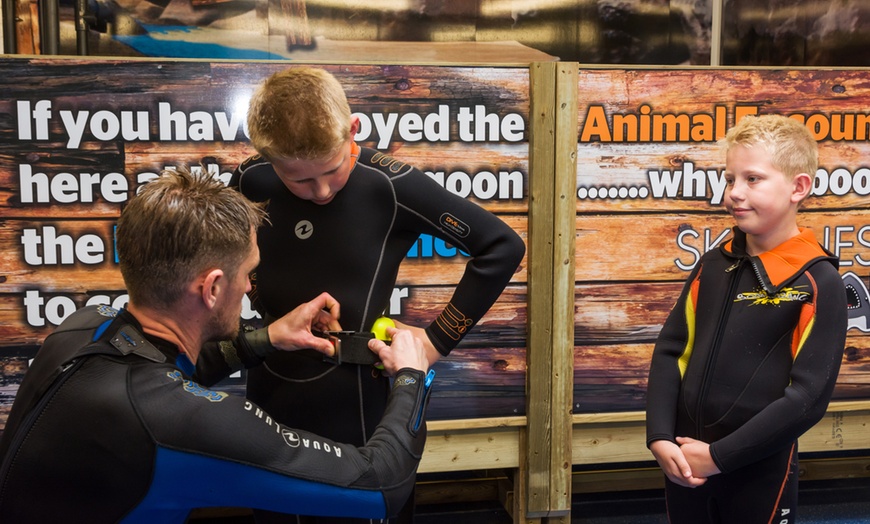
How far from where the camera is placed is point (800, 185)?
1.99 meters

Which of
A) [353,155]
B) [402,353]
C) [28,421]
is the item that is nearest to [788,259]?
[402,353]

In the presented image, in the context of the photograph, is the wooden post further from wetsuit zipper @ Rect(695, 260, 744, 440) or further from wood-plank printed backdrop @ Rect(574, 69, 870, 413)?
wetsuit zipper @ Rect(695, 260, 744, 440)

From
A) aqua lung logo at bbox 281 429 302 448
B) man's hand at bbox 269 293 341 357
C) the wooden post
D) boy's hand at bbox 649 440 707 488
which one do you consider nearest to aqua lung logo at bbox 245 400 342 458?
aqua lung logo at bbox 281 429 302 448

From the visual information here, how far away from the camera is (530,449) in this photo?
3.17m

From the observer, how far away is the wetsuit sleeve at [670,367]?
2070 millimetres

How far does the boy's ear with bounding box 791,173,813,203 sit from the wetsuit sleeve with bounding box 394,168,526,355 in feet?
2.19

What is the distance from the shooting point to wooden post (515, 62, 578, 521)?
3012mm

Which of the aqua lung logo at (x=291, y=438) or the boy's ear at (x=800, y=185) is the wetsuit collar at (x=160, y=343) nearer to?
the aqua lung logo at (x=291, y=438)

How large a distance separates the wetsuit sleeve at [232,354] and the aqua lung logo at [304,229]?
0.24 meters

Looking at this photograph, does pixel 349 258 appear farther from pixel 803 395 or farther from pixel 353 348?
pixel 803 395

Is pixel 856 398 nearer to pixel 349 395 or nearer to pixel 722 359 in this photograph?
pixel 722 359

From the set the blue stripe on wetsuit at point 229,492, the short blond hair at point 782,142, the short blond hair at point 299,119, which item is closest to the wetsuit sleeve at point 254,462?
the blue stripe on wetsuit at point 229,492

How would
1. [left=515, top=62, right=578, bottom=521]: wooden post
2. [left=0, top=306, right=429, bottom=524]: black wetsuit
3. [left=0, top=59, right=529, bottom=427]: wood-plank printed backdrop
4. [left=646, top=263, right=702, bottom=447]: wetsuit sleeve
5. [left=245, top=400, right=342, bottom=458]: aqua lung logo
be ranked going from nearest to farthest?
[left=0, top=306, right=429, bottom=524]: black wetsuit < [left=245, top=400, right=342, bottom=458]: aqua lung logo < [left=646, top=263, right=702, bottom=447]: wetsuit sleeve < [left=0, top=59, right=529, bottom=427]: wood-plank printed backdrop < [left=515, top=62, right=578, bottom=521]: wooden post

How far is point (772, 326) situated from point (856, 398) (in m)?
1.66
